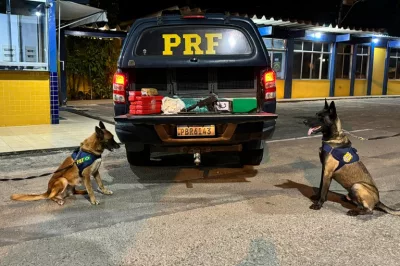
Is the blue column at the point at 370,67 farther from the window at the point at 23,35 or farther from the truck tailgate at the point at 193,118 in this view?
the truck tailgate at the point at 193,118

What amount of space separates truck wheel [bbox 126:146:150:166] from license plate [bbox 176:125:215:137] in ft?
3.74

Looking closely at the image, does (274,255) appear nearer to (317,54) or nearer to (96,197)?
(96,197)

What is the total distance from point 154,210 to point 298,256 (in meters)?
1.67

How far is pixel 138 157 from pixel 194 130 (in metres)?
1.45

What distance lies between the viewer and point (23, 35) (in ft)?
33.5

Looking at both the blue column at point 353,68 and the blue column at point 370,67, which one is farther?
the blue column at point 370,67

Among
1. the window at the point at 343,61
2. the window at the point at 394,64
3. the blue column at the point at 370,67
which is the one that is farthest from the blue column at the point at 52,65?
the window at the point at 394,64

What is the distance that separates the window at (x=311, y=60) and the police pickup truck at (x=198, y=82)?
56.4 feet

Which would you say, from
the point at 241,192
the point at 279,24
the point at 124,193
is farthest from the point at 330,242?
the point at 279,24

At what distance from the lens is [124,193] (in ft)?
16.4

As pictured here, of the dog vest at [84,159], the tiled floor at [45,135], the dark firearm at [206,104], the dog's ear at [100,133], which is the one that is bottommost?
the tiled floor at [45,135]

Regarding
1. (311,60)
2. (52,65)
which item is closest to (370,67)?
(311,60)

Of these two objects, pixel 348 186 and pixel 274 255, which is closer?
pixel 274 255

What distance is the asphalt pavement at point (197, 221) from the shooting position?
334 cm
